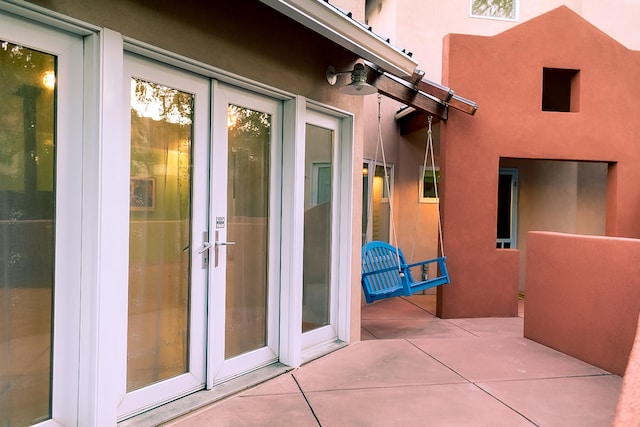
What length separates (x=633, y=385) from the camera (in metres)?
1.13

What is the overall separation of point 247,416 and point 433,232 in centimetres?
649

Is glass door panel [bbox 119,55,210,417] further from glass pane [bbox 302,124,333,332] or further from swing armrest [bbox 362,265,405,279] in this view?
swing armrest [bbox 362,265,405,279]

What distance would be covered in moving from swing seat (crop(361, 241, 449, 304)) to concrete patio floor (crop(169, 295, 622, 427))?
2.47 feet

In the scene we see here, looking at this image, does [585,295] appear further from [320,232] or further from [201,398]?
[201,398]

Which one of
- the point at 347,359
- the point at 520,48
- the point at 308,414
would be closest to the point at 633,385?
the point at 308,414

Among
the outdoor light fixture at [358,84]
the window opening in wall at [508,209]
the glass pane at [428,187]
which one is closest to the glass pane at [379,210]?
the glass pane at [428,187]

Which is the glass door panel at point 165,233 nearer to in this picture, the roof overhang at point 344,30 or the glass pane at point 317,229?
Answer: the roof overhang at point 344,30

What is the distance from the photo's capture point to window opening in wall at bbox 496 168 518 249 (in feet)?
30.9

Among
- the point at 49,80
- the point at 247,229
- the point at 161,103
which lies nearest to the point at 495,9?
the point at 247,229

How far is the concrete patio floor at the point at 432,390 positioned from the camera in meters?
3.09

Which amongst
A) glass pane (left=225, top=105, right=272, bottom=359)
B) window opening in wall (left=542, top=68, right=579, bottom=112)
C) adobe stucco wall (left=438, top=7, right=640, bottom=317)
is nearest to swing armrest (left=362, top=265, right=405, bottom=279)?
adobe stucco wall (left=438, top=7, right=640, bottom=317)

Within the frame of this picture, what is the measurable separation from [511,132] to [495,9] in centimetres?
365

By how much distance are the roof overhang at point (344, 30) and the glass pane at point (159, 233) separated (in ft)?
2.96

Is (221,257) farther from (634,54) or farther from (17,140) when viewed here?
(634,54)
